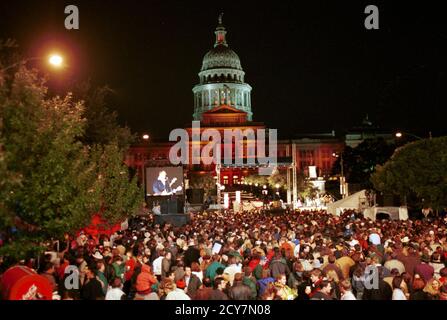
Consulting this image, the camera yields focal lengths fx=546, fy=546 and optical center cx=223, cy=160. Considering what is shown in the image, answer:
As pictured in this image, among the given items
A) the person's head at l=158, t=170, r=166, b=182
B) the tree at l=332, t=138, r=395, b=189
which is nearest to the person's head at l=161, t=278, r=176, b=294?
the person's head at l=158, t=170, r=166, b=182

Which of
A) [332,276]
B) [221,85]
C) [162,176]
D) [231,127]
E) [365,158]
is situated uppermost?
[221,85]

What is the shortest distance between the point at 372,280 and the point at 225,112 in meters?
103

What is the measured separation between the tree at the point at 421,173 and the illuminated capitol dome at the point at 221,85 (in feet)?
305

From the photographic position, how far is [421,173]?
36.3m

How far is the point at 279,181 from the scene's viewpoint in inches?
3014

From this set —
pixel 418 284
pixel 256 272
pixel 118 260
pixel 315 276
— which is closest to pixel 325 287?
pixel 315 276

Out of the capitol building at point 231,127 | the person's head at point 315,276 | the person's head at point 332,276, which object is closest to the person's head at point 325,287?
the person's head at point 315,276

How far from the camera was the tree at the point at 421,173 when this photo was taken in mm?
34906

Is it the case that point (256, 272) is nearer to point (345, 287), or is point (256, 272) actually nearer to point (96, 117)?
point (345, 287)

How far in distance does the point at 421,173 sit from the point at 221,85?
98.8 meters

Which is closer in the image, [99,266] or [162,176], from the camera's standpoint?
[99,266]

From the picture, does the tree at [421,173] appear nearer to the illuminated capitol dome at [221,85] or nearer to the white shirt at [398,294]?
the white shirt at [398,294]

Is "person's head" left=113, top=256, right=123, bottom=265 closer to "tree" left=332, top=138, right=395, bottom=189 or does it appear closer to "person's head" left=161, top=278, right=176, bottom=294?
"person's head" left=161, top=278, right=176, bottom=294
